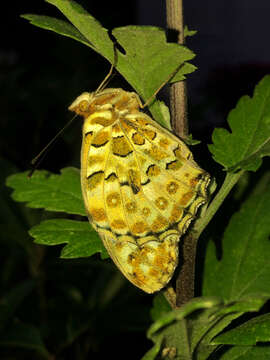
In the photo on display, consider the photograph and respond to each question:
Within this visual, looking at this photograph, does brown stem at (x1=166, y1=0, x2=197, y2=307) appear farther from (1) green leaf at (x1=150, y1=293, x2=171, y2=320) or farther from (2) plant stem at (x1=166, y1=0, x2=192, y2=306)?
(1) green leaf at (x1=150, y1=293, x2=171, y2=320)

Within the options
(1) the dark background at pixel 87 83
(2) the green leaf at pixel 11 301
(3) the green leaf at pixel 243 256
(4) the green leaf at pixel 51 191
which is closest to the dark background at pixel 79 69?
(1) the dark background at pixel 87 83

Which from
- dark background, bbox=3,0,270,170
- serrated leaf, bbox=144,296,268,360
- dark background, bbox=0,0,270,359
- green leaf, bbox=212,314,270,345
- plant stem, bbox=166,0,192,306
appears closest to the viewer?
serrated leaf, bbox=144,296,268,360

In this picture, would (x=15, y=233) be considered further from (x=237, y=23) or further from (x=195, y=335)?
(x=237, y=23)

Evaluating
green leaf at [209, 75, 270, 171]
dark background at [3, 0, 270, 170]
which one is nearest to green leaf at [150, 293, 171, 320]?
green leaf at [209, 75, 270, 171]

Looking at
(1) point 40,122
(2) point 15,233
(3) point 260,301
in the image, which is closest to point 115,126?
(3) point 260,301

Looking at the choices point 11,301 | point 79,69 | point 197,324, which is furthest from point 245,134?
point 79,69

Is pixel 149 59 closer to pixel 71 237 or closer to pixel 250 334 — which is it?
pixel 71 237
